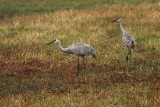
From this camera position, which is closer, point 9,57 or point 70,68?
point 70,68

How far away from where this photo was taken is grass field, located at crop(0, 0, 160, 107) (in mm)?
10375

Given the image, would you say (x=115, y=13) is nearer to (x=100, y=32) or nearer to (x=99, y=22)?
(x=99, y=22)

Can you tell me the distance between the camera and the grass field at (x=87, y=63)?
10.4m

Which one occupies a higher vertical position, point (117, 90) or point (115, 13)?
point (115, 13)

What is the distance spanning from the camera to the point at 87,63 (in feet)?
48.2

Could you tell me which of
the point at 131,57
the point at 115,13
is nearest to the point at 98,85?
the point at 131,57

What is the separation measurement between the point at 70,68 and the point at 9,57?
264 cm

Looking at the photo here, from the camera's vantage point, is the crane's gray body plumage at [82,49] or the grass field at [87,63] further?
the crane's gray body plumage at [82,49]

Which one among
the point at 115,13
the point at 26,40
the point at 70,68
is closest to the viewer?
the point at 70,68

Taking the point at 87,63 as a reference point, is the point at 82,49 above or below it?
above

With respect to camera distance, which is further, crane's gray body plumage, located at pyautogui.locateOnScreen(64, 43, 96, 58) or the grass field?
crane's gray body plumage, located at pyautogui.locateOnScreen(64, 43, 96, 58)

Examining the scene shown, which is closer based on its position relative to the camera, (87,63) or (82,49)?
(82,49)

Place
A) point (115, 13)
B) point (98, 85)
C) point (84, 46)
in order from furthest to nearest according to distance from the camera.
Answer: point (115, 13)
point (84, 46)
point (98, 85)

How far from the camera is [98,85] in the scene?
1185 cm
